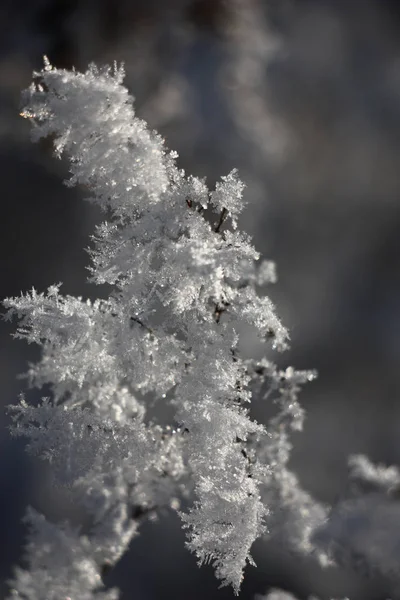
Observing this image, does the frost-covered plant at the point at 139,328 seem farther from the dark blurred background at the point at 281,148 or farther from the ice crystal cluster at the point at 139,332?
the dark blurred background at the point at 281,148

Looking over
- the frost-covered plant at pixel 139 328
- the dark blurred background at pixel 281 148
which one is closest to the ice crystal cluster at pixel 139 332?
the frost-covered plant at pixel 139 328

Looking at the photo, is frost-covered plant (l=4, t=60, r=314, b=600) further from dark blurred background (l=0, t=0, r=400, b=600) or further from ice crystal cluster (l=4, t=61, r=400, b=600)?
dark blurred background (l=0, t=0, r=400, b=600)

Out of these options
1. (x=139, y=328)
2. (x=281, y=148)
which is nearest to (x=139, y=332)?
(x=139, y=328)

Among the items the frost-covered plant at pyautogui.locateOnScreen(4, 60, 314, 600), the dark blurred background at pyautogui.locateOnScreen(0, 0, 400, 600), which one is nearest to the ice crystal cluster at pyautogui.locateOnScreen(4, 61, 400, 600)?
the frost-covered plant at pyautogui.locateOnScreen(4, 60, 314, 600)

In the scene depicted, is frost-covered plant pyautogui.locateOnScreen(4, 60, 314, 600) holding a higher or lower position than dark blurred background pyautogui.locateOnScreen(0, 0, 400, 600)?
lower

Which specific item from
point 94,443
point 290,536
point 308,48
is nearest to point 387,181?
point 308,48
